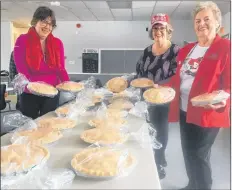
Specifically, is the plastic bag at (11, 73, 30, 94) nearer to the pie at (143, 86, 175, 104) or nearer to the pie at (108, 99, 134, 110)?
the pie at (108, 99, 134, 110)

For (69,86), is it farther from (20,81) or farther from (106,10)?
(106,10)

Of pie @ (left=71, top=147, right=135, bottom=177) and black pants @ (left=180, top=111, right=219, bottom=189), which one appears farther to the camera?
black pants @ (left=180, top=111, right=219, bottom=189)

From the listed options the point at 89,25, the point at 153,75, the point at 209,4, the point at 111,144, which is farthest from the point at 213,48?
the point at 89,25

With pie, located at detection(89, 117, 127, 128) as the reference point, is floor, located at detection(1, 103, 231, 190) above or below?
below

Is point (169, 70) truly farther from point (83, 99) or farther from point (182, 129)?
point (83, 99)

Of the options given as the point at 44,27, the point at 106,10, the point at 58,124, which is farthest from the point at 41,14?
the point at 58,124

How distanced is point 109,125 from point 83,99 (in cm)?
60

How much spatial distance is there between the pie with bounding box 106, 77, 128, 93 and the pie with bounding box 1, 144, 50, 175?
996 millimetres

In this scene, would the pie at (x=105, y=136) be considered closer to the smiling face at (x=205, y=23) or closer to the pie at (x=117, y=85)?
the smiling face at (x=205, y=23)

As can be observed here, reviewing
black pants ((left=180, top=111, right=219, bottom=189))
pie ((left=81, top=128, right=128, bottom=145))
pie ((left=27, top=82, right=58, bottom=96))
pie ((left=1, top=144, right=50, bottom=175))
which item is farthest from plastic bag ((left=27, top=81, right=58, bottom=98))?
black pants ((left=180, top=111, right=219, bottom=189))

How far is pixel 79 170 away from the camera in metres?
0.64

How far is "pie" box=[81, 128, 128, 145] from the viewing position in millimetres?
873

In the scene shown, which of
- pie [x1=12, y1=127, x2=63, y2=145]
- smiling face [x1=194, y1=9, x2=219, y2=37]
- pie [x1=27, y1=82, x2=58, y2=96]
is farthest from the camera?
pie [x1=27, y1=82, x2=58, y2=96]

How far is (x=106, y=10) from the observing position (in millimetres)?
1644
